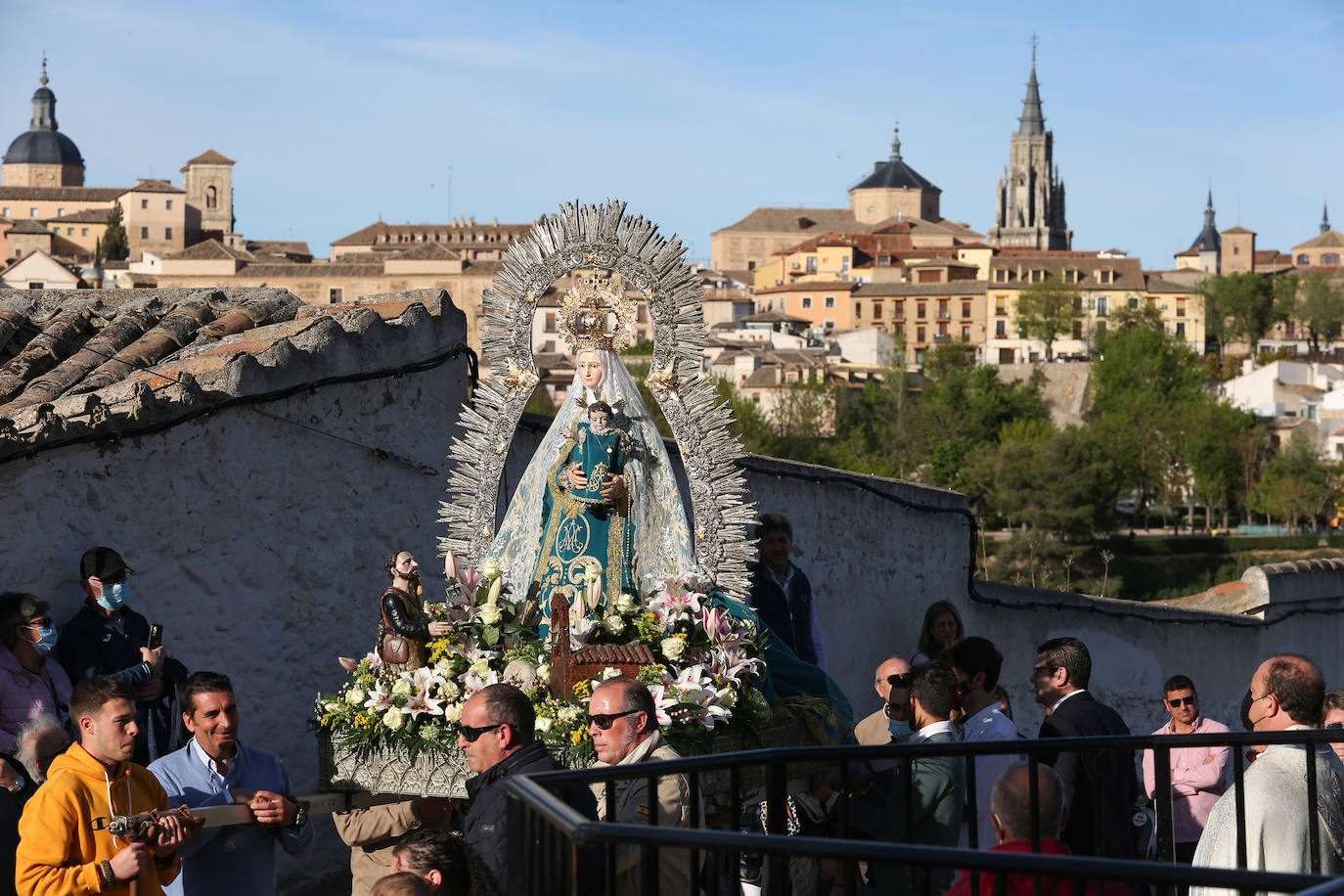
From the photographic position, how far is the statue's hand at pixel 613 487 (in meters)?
6.12

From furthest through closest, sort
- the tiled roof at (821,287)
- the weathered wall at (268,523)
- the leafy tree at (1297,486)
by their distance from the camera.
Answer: the tiled roof at (821,287) → the leafy tree at (1297,486) → the weathered wall at (268,523)

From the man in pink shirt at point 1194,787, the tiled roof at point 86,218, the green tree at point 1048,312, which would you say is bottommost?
the man in pink shirt at point 1194,787

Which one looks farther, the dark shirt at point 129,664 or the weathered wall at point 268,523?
the weathered wall at point 268,523

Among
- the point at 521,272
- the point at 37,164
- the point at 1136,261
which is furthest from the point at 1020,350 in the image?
the point at 521,272

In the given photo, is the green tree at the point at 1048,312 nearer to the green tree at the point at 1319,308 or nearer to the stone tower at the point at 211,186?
the green tree at the point at 1319,308

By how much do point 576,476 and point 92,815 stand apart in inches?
91.9

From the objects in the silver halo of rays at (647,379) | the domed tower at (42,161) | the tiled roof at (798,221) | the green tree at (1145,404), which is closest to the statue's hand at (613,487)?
the silver halo of rays at (647,379)

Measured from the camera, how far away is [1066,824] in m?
4.54

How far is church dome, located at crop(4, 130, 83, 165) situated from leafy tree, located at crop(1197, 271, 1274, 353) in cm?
8352

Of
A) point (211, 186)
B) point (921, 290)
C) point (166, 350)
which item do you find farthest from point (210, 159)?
point (166, 350)

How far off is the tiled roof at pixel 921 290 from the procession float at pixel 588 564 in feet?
296

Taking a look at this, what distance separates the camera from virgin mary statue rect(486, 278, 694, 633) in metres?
6.14

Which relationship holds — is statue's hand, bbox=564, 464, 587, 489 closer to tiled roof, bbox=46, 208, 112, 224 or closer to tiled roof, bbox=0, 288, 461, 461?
tiled roof, bbox=0, 288, 461, 461

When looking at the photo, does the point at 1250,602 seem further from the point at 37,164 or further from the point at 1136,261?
the point at 37,164
